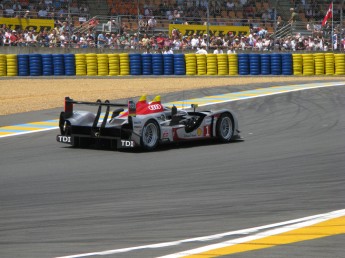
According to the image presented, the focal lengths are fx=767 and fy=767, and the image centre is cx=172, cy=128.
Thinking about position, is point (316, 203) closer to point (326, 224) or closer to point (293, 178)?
point (326, 224)

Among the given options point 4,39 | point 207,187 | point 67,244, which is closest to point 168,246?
point 67,244

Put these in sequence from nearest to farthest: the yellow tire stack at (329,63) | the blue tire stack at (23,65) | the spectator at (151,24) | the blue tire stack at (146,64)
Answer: the blue tire stack at (23,65), the yellow tire stack at (329,63), the blue tire stack at (146,64), the spectator at (151,24)

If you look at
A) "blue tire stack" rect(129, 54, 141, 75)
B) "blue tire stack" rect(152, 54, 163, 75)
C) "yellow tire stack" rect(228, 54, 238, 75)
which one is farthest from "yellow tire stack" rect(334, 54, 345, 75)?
"blue tire stack" rect(129, 54, 141, 75)

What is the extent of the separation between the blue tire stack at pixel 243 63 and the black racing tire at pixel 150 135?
58.9ft

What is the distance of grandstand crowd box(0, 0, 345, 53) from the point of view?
33.5 metres

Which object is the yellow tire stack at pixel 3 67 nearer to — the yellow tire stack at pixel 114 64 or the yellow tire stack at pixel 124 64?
the yellow tire stack at pixel 114 64

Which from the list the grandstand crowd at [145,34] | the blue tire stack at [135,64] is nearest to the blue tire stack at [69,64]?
the blue tire stack at [135,64]

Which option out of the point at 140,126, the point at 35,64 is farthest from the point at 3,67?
the point at 140,126

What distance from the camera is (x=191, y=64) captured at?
103 feet

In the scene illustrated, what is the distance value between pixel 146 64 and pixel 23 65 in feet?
16.1

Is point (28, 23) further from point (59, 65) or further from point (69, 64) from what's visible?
point (69, 64)

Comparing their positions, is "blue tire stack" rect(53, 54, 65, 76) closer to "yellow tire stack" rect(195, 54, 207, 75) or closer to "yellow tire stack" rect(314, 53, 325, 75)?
"yellow tire stack" rect(195, 54, 207, 75)

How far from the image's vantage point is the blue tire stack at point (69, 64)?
101 ft

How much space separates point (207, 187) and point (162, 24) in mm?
26267
